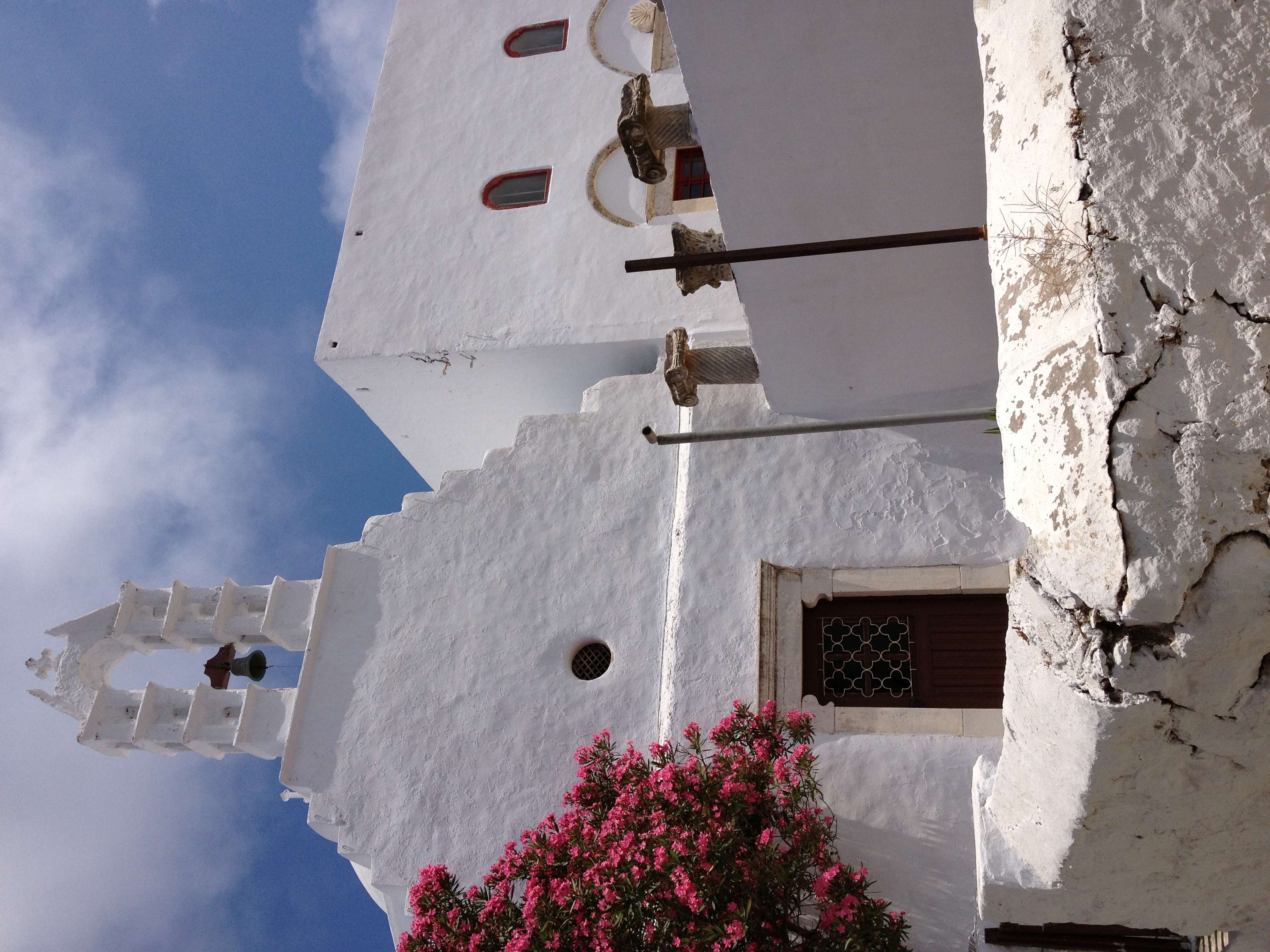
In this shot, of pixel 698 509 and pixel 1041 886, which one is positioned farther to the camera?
pixel 698 509

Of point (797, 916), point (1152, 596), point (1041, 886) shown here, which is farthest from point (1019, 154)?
point (797, 916)

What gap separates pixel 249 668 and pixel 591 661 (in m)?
2.70

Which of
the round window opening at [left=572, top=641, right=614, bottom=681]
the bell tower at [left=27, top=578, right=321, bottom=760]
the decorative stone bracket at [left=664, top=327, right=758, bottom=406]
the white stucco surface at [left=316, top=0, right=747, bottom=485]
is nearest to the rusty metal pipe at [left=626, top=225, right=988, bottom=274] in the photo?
the decorative stone bracket at [left=664, top=327, right=758, bottom=406]

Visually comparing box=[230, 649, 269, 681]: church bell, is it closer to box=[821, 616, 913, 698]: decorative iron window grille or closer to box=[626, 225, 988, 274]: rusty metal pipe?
box=[821, 616, 913, 698]: decorative iron window grille

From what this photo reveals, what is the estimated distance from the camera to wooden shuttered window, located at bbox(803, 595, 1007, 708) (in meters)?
5.48

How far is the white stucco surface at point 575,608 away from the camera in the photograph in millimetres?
5586

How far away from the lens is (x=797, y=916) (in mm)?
4543

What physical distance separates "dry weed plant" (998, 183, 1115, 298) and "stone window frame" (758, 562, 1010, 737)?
134 inches

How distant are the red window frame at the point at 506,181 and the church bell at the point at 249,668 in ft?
13.4

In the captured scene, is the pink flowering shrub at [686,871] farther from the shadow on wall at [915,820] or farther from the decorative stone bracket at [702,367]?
the decorative stone bracket at [702,367]

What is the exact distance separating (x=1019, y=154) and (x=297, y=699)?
5.36m

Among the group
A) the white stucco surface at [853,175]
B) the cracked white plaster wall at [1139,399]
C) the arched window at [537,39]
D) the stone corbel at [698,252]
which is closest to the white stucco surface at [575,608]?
the white stucco surface at [853,175]

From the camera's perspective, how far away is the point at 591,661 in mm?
6074

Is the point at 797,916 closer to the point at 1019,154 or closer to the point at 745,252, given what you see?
the point at 745,252
